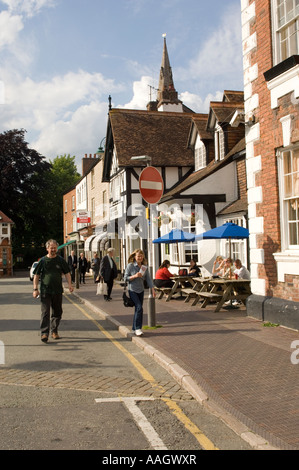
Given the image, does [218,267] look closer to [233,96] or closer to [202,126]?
[202,126]

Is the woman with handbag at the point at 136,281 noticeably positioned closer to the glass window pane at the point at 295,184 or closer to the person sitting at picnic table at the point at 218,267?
the glass window pane at the point at 295,184

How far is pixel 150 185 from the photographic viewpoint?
10.5 metres

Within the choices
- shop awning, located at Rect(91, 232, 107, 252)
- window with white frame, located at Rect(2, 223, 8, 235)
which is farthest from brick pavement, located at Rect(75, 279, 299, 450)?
window with white frame, located at Rect(2, 223, 8, 235)

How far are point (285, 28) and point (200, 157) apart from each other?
43.8ft

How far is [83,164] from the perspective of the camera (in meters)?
50.5

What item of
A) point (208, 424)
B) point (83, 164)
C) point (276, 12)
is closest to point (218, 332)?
point (208, 424)

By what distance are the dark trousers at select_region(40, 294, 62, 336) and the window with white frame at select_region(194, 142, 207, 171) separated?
1448 cm

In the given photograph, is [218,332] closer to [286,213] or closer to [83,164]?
[286,213]

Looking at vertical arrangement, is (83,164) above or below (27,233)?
above

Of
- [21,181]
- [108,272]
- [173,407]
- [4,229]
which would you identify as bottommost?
[173,407]

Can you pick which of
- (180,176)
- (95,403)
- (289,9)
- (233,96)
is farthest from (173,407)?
(180,176)

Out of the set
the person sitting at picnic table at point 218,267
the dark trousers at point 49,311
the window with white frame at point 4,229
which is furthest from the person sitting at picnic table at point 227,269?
the window with white frame at point 4,229

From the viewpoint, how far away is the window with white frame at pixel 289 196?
9.55 m
